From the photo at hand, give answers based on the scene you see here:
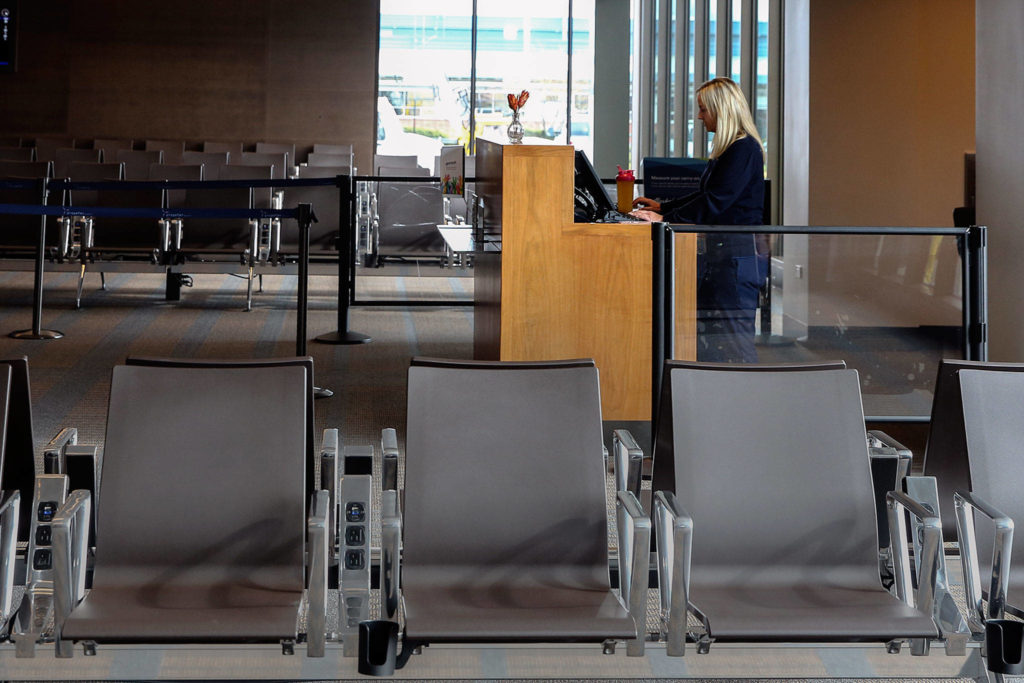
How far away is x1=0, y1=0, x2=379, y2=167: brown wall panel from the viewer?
44.9ft

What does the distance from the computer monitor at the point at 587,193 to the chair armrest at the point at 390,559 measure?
2.49 metres

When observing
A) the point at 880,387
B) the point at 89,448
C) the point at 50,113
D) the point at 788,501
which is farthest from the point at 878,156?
the point at 50,113

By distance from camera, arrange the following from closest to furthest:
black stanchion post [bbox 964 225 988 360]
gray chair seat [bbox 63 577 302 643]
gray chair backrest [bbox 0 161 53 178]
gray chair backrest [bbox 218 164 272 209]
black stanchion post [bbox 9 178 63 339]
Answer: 1. gray chair seat [bbox 63 577 302 643]
2. black stanchion post [bbox 964 225 988 360]
3. black stanchion post [bbox 9 178 63 339]
4. gray chair backrest [bbox 0 161 53 178]
5. gray chair backrest [bbox 218 164 272 209]

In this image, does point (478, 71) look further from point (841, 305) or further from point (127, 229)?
point (841, 305)

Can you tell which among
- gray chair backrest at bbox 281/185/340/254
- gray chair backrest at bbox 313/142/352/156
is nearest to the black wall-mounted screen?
gray chair backrest at bbox 313/142/352/156

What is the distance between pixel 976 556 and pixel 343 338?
16.0 ft

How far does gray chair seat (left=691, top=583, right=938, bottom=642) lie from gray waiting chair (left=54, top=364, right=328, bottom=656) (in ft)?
2.56

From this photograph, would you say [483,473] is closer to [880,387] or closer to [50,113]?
A: [880,387]

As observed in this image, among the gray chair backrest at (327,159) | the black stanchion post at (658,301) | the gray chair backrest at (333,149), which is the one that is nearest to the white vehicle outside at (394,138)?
the gray chair backrest at (333,149)

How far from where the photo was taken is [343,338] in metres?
6.49

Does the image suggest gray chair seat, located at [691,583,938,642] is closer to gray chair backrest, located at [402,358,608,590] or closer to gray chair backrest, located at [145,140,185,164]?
gray chair backrest, located at [402,358,608,590]

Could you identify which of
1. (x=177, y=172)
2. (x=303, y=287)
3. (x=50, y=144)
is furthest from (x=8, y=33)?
(x=303, y=287)

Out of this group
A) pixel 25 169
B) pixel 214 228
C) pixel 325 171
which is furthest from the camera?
pixel 325 171

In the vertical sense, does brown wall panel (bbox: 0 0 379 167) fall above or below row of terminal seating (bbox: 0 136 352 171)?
above
